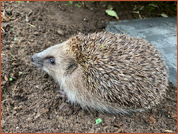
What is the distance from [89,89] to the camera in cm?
310

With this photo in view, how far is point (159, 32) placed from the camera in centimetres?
516

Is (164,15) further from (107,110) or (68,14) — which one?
(107,110)

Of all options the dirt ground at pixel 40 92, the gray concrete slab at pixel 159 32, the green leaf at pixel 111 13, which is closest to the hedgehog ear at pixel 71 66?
the dirt ground at pixel 40 92

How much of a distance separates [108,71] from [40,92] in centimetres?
157

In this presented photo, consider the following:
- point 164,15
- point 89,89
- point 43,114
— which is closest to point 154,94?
point 89,89

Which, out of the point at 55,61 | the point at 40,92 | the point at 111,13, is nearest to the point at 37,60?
the point at 55,61

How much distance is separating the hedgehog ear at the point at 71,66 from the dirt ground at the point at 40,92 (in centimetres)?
57

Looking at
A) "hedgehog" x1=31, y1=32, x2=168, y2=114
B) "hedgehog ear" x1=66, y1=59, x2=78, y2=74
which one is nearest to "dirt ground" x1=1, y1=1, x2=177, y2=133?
"hedgehog" x1=31, y1=32, x2=168, y2=114

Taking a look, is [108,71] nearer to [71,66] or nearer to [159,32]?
[71,66]

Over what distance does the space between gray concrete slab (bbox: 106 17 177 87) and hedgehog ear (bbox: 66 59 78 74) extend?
2.52 metres

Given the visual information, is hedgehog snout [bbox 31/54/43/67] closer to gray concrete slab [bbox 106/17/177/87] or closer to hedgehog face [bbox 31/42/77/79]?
hedgehog face [bbox 31/42/77/79]

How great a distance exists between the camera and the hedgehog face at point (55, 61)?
3.36m

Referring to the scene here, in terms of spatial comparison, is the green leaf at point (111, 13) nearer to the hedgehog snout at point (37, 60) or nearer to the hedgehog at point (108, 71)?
the hedgehog at point (108, 71)

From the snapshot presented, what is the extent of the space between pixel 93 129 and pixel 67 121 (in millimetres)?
506
